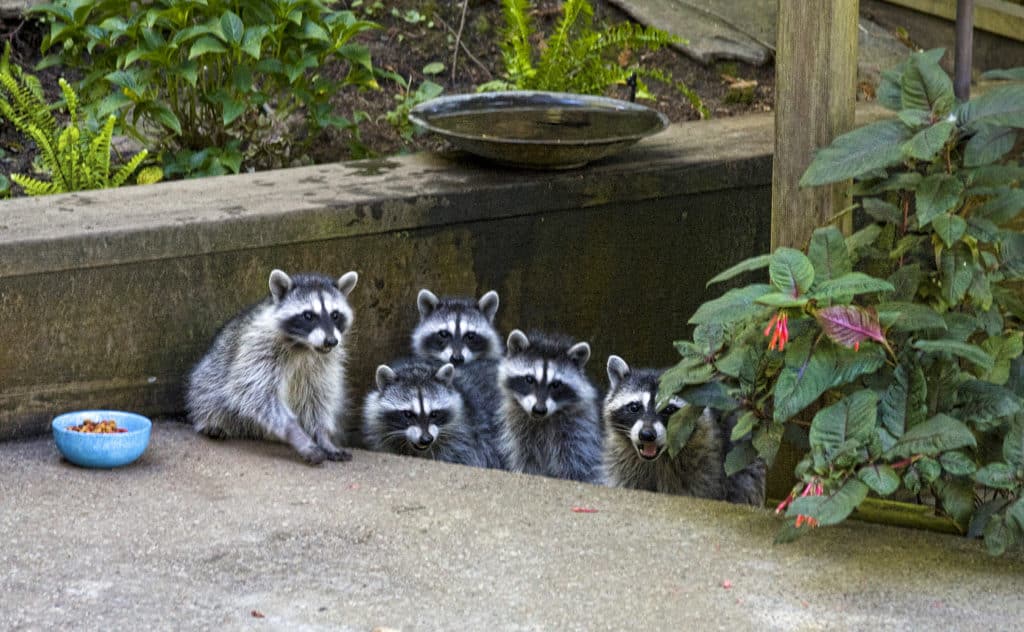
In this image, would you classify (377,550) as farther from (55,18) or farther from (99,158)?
(55,18)

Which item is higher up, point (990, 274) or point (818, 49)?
point (818, 49)

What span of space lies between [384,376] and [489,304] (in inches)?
17.4

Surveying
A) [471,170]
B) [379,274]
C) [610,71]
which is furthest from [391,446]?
[610,71]

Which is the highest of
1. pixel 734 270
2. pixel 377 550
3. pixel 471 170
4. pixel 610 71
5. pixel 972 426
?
pixel 610 71

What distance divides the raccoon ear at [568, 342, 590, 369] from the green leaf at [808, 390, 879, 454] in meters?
1.51

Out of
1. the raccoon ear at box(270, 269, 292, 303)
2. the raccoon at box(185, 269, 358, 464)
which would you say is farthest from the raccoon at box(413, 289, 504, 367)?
the raccoon ear at box(270, 269, 292, 303)

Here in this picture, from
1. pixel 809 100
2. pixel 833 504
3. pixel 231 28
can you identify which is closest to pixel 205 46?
Result: pixel 231 28

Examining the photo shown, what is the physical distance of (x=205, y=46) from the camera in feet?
15.9

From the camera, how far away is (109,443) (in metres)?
3.77

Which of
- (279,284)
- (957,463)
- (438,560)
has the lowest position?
(438,560)

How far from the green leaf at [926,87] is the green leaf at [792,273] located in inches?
17.3

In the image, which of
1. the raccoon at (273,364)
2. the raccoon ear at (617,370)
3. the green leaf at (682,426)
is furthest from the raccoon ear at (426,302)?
the green leaf at (682,426)

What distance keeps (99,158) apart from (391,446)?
4.62 ft

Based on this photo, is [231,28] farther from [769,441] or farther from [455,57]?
[769,441]
